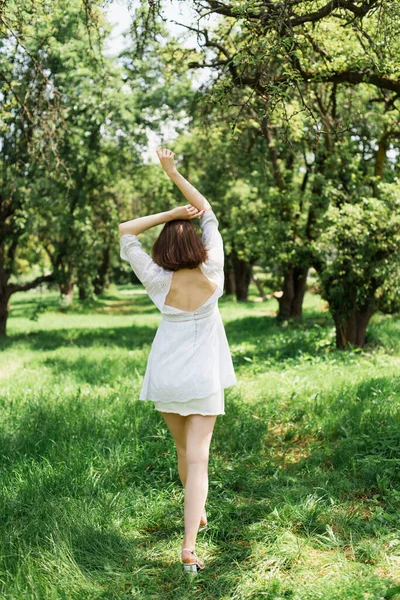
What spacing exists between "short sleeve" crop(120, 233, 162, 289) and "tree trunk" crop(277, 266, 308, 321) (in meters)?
14.0

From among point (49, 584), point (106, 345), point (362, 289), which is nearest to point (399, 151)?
point (362, 289)

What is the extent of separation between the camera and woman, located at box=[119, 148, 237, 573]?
3.88m

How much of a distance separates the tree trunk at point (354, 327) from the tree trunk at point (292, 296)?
5.37m

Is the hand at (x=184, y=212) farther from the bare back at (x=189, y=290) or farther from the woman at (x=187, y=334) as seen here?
the bare back at (x=189, y=290)

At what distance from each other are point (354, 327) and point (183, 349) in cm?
891

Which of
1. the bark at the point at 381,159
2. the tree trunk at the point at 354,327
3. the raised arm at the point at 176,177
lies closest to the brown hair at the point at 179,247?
the raised arm at the point at 176,177

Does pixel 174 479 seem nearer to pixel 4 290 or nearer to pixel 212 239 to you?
pixel 212 239

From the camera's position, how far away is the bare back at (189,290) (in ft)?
13.0

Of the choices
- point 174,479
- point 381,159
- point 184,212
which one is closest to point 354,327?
point 381,159

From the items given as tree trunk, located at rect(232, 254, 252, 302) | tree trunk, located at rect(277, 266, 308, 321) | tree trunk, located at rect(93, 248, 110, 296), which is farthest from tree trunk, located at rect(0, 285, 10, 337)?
tree trunk, located at rect(93, 248, 110, 296)

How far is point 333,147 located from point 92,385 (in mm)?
7893

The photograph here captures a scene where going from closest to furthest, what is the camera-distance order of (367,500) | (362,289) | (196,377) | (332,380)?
(196,377), (367,500), (332,380), (362,289)

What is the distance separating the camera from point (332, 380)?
8414 mm

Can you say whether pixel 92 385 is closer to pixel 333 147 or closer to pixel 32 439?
pixel 32 439
